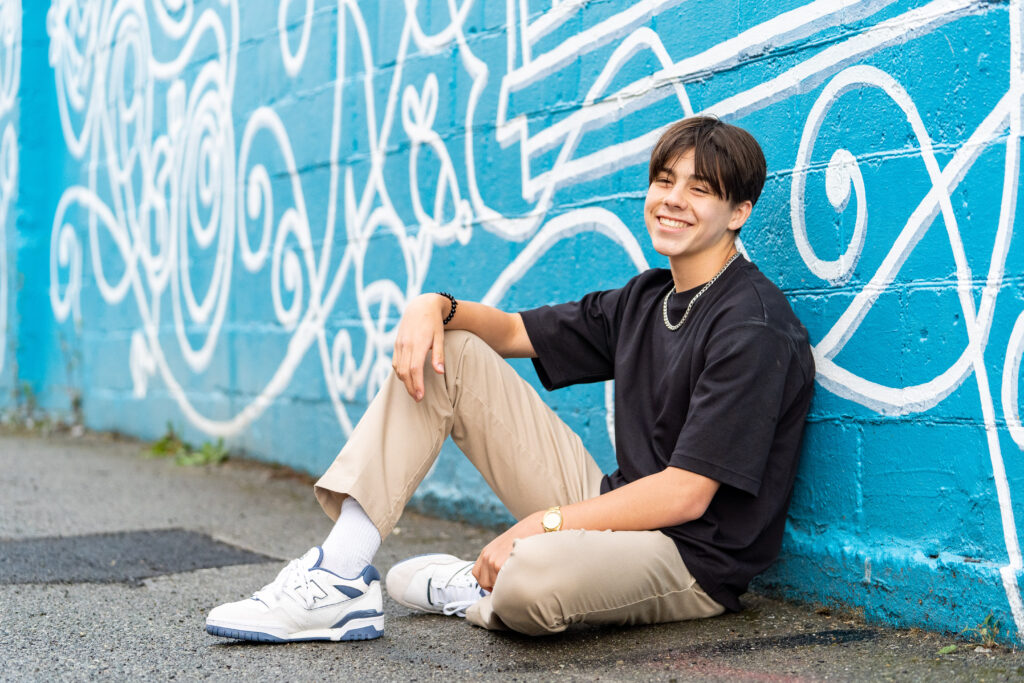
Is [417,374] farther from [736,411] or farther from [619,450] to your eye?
[736,411]

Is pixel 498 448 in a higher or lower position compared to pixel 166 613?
higher

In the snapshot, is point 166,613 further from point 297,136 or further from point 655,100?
point 297,136

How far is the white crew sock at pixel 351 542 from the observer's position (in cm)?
256

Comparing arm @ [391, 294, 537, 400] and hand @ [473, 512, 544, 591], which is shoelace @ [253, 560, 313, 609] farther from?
arm @ [391, 294, 537, 400]

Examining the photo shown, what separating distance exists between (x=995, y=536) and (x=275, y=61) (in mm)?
4022

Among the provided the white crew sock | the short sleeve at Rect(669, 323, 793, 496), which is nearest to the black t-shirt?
the short sleeve at Rect(669, 323, 793, 496)

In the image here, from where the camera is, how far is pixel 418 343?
2.70m

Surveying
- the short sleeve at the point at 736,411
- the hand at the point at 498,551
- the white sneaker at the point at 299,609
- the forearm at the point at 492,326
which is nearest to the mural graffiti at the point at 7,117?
the forearm at the point at 492,326

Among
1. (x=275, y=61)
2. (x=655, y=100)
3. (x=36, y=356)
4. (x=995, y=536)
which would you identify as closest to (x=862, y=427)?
(x=995, y=536)

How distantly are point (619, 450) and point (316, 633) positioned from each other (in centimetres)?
89

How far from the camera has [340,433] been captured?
16.0ft

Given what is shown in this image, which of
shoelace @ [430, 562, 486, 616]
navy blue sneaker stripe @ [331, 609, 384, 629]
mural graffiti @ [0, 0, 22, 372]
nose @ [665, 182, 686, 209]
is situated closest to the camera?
navy blue sneaker stripe @ [331, 609, 384, 629]

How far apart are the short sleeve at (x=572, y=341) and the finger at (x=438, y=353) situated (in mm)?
380

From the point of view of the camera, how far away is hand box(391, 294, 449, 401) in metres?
2.68
